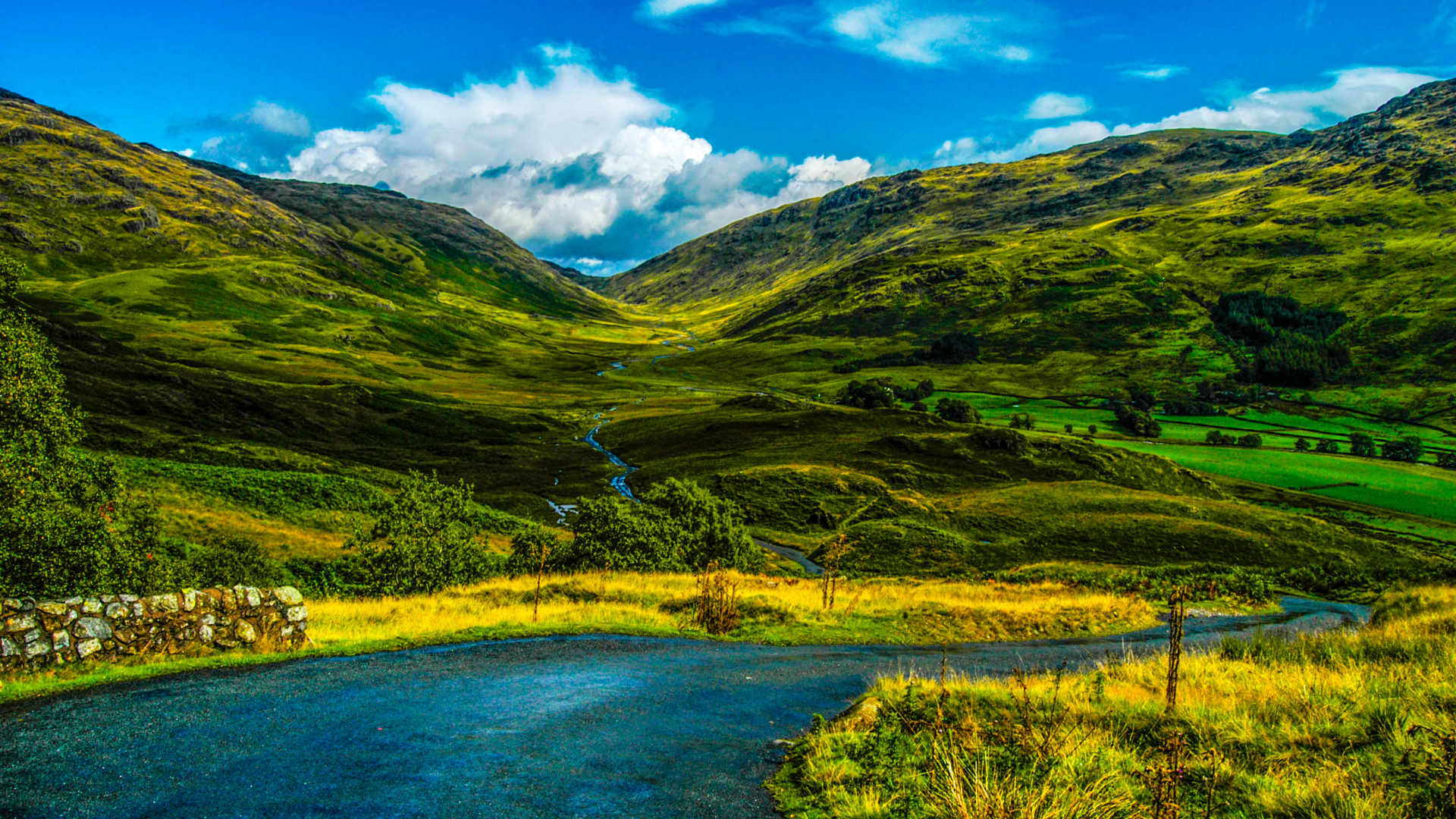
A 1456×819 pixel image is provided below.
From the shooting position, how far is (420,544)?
38125mm

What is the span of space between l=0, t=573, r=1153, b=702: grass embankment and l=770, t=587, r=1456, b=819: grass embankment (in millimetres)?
11929

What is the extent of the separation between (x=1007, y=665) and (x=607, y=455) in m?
116


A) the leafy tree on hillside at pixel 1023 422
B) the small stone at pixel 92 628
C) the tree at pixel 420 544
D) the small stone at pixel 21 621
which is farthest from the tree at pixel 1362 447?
the small stone at pixel 21 621

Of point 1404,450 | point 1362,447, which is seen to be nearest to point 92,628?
point 1362,447

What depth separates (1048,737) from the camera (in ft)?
34.4

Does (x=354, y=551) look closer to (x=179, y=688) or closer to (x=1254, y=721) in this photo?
(x=179, y=688)

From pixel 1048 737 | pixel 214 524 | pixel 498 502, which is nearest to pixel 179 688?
pixel 1048 737

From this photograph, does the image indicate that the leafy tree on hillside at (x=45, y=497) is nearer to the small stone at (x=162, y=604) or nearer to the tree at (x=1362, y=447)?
the small stone at (x=162, y=604)

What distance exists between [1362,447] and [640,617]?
193m

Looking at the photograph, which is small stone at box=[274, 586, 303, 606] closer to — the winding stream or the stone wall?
the stone wall

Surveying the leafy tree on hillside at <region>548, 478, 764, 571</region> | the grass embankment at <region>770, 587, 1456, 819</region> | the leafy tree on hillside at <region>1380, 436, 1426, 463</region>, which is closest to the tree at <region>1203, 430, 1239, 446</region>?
the leafy tree on hillside at <region>1380, 436, 1426, 463</region>

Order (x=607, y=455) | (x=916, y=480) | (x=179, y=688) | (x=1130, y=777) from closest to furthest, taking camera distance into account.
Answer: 1. (x=1130, y=777)
2. (x=179, y=688)
3. (x=916, y=480)
4. (x=607, y=455)

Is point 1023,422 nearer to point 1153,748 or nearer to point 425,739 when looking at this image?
point 1153,748

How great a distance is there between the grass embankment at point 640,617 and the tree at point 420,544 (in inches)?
104
